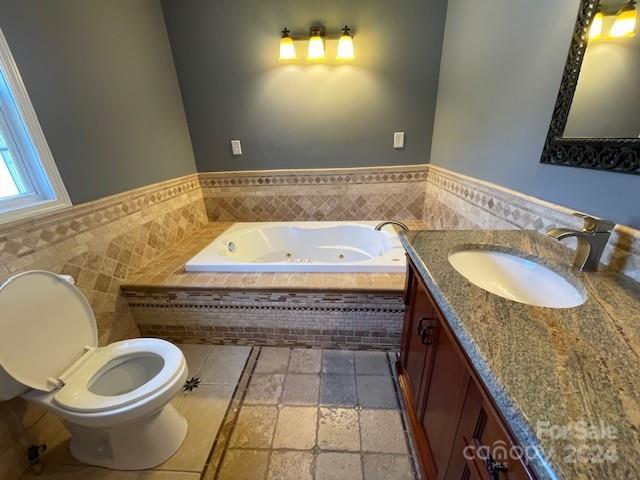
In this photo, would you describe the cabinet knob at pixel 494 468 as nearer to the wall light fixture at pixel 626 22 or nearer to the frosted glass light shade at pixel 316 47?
the wall light fixture at pixel 626 22

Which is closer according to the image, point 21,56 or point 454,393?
point 454,393

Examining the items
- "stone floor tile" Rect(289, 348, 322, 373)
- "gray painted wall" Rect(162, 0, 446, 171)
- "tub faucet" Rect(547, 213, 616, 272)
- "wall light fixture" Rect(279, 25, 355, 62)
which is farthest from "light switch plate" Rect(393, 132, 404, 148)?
"stone floor tile" Rect(289, 348, 322, 373)

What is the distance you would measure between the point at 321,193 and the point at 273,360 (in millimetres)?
1513

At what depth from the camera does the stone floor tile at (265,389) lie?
1.40 metres

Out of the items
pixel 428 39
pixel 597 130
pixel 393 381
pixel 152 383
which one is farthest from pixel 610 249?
pixel 428 39

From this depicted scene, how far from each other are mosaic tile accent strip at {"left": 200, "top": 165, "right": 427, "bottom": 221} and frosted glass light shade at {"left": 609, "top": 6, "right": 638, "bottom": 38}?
1551mm

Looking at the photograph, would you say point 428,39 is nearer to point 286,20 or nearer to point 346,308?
point 286,20

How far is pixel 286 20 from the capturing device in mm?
1996

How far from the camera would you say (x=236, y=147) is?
7.77 ft

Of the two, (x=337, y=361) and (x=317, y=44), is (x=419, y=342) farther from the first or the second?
(x=317, y=44)

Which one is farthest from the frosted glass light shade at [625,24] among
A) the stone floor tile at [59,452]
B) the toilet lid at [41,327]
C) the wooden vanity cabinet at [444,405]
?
the stone floor tile at [59,452]

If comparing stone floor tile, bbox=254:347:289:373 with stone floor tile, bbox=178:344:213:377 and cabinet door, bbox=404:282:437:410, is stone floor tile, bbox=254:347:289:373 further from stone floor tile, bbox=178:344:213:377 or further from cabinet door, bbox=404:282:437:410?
cabinet door, bbox=404:282:437:410

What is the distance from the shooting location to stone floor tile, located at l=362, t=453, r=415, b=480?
3.53ft

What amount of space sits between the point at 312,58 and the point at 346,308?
6.20 feet
